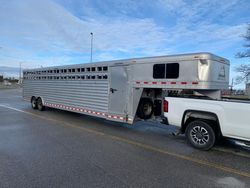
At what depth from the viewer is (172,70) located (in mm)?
6621

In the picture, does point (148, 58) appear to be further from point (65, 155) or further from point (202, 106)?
point (65, 155)

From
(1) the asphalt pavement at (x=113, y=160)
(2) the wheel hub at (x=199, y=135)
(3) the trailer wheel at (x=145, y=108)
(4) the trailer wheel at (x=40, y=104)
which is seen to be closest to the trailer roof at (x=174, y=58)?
(3) the trailer wheel at (x=145, y=108)

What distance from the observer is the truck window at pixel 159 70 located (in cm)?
683

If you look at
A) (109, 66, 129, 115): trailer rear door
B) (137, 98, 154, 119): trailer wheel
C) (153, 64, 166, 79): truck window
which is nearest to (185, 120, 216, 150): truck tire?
(153, 64, 166, 79): truck window

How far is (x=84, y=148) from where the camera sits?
19.8ft

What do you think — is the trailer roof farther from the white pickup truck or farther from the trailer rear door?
the white pickup truck

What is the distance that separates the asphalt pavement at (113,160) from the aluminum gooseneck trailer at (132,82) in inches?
40.2

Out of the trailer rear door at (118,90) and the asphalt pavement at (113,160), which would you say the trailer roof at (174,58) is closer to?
the trailer rear door at (118,90)

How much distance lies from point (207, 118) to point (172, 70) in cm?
170

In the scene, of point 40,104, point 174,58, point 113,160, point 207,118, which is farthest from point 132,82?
point 40,104

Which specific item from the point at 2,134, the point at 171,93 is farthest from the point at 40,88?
the point at 171,93

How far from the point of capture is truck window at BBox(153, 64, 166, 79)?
22.4 ft

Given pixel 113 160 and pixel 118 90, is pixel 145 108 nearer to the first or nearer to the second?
pixel 118 90

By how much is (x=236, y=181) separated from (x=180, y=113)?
245cm
